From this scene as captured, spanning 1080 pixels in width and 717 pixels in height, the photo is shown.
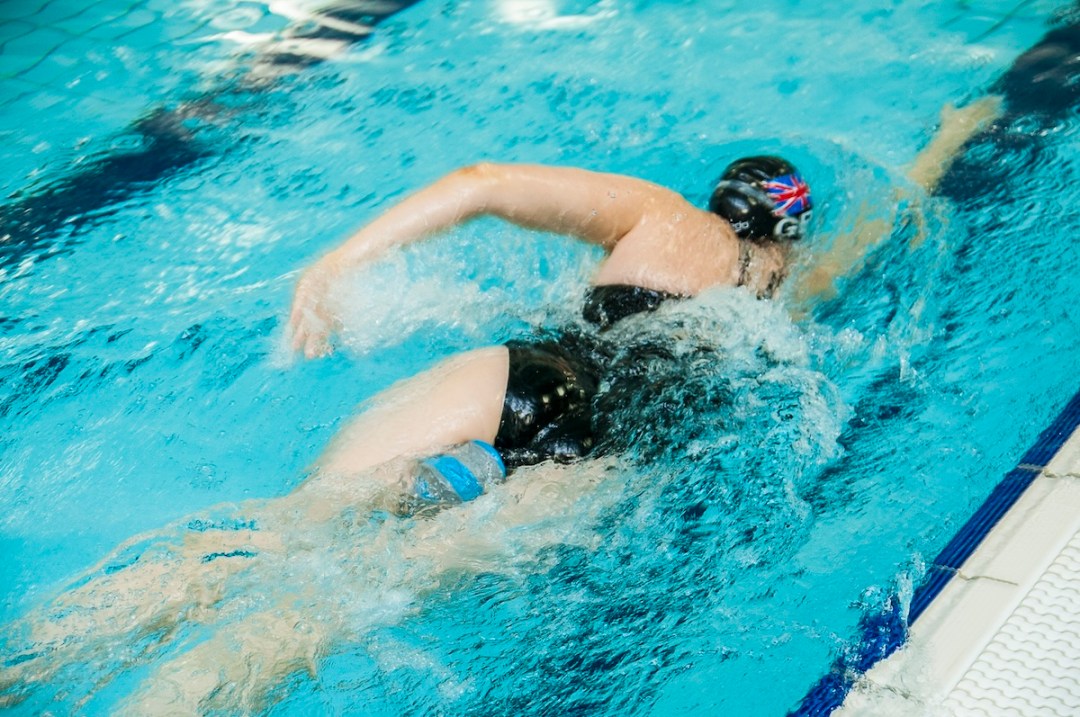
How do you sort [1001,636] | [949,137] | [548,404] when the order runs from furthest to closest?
[949,137] → [548,404] → [1001,636]

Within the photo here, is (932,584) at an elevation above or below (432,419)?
below

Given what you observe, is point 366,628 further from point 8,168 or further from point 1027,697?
point 8,168

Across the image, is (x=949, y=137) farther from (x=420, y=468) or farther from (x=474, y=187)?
(x=420, y=468)

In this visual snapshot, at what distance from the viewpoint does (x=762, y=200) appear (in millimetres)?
3111

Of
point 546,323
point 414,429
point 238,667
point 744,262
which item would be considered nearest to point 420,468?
point 414,429

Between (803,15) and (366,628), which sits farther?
(803,15)

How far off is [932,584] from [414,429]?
1.40 m

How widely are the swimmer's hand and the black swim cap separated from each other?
132 centimetres

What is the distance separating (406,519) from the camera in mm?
2467

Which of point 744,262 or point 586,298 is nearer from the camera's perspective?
point 586,298

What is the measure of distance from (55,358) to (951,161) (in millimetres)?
3801

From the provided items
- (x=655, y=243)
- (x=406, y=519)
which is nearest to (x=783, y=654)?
(x=406, y=519)

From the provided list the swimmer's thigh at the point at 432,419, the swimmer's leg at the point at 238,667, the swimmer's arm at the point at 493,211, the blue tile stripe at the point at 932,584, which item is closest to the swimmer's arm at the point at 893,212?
the swimmer's arm at the point at 493,211

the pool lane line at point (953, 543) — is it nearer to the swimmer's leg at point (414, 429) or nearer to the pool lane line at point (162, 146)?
the swimmer's leg at point (414, 429)
